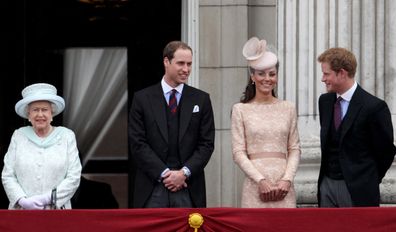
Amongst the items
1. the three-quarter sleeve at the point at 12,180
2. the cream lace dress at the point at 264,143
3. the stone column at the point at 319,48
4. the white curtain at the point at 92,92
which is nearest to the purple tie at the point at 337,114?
the cream lace dress at the point at 264,143

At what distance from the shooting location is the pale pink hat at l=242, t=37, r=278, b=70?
519 inches

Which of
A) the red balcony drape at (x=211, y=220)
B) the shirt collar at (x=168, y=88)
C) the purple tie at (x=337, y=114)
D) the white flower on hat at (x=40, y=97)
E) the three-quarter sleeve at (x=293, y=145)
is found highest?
the shirt collar at (x=168, y=88)

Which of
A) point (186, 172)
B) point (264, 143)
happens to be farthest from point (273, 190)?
point (186, 172)

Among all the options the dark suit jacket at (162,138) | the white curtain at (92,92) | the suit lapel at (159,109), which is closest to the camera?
the dark suit jacket at (162,138)

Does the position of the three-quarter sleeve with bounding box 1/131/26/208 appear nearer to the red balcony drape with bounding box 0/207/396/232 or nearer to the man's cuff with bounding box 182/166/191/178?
the red balcony drape with bounding box 0/207/396/232

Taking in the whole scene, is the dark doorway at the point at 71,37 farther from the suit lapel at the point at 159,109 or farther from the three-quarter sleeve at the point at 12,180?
the suit lapel at the point at 159,109

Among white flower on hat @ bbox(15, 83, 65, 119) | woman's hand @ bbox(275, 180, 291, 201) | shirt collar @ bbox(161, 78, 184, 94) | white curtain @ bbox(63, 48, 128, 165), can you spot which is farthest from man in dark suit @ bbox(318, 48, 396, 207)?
white curtain @ bbox(63, 48, 128, 165)

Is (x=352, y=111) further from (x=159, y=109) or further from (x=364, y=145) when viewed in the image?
(x=159, y=109)

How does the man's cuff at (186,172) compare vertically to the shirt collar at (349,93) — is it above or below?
below

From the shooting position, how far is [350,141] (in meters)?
12.8

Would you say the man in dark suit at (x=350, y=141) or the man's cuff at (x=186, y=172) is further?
the man's cuff at (x=186, y=172)

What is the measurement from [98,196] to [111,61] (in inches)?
61.9

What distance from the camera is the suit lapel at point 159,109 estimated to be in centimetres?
1313

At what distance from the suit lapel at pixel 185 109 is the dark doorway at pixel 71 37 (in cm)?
450
